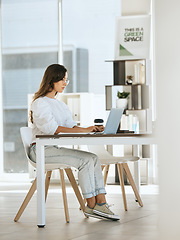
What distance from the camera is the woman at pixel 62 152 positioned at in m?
3.14

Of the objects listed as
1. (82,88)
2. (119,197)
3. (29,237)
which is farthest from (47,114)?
(82,88)

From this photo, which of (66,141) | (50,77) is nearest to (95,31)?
(50,77)

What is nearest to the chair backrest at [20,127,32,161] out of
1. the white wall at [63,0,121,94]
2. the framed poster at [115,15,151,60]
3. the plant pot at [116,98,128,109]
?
the plant pot at [116,98,128,109]

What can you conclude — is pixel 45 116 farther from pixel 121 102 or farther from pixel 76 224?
pixel 121 102

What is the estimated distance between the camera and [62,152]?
3205mm

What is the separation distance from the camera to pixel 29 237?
2.70 m

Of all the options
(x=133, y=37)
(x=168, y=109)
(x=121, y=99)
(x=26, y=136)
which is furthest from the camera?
(x=133, y=37)

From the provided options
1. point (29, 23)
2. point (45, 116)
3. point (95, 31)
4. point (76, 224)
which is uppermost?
point (29, 23)

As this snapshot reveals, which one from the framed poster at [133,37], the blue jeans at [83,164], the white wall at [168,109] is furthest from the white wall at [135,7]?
the white wall at [168,109]

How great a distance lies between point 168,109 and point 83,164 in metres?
2.60

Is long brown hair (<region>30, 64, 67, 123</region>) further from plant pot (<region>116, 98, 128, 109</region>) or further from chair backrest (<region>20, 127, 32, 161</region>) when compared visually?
plant pot (<region>116, 98, 128, 109</region>)

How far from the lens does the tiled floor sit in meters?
2.71

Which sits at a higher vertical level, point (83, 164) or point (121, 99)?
point (121, 99)

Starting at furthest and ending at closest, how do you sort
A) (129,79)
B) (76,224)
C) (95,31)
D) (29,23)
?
(29,23), (95,31), (129,79), (76,224)
